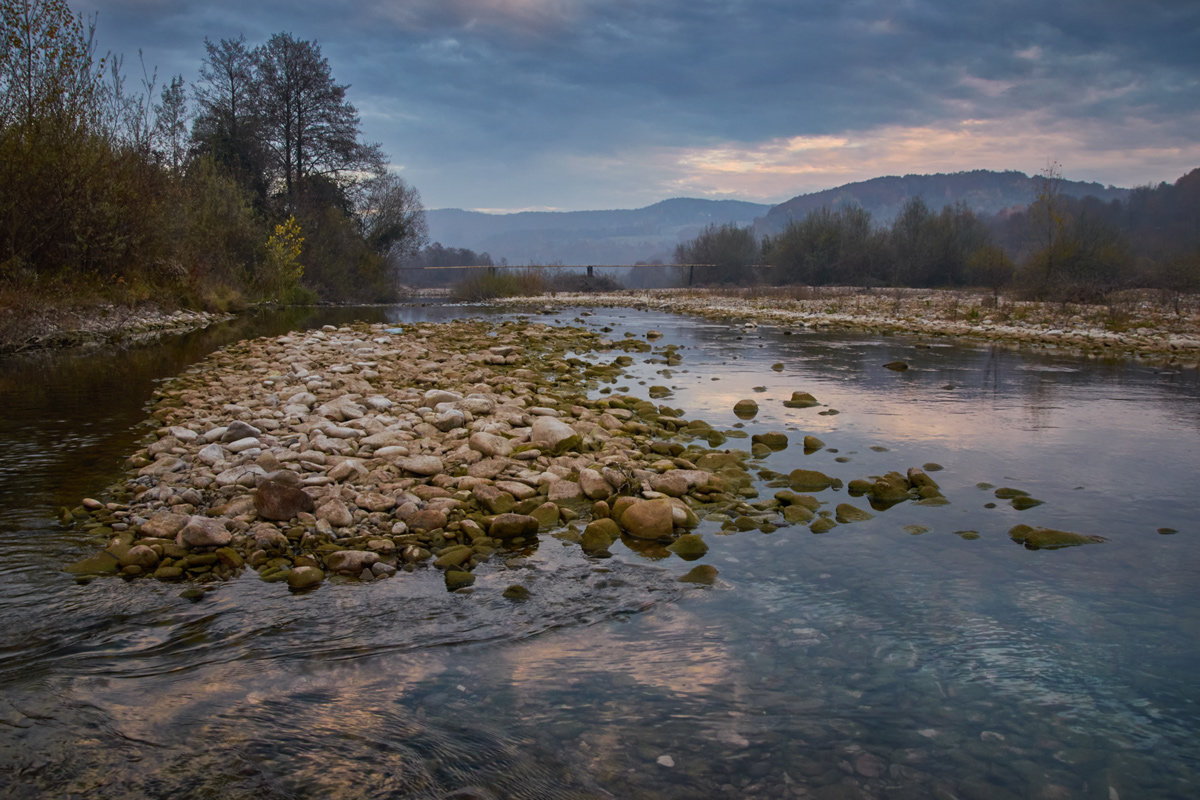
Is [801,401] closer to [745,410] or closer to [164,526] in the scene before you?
[745,410]

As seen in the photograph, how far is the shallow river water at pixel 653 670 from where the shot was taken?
7.97ft

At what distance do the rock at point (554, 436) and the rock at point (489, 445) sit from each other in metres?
0.29

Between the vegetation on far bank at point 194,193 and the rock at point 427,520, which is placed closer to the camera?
the rock at point 427,520

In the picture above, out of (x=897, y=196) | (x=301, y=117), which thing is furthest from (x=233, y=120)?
(x=897, y=196)

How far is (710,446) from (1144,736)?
4.08m

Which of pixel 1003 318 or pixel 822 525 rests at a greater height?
pixel 1003 318

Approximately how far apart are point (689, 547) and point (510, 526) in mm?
1047

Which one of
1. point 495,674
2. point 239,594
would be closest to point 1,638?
point 239,594

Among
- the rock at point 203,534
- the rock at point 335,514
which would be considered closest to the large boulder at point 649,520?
the rock at point 335,514

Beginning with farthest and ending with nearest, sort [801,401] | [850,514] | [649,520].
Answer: [801,401] → [850,514] → [649,520]

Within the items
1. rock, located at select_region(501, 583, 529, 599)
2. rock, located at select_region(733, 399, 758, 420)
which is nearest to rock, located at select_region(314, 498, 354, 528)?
rock, located at select_region(501, 583, 529, 599)

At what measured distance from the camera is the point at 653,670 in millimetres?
3070

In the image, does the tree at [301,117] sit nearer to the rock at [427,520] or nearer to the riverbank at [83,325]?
the riverbank at [83,325]

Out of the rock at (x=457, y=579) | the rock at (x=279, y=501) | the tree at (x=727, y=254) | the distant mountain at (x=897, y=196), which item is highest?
the distant mountain at (x=897, y=196)
